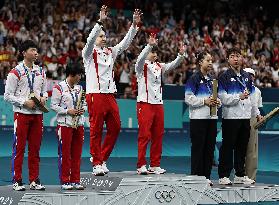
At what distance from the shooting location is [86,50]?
1162 centimetres

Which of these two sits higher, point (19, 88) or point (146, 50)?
point (146, 50)

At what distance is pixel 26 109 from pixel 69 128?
746 mm

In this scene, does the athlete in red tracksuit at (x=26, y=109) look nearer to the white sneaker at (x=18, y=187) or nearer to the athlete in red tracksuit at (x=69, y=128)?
the white sneaker at (x=18, y=187)

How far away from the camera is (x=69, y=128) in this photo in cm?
1069

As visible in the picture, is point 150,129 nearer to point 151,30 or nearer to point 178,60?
point 178,60

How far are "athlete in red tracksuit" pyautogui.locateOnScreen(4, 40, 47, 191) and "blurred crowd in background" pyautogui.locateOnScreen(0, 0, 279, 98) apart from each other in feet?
30.2

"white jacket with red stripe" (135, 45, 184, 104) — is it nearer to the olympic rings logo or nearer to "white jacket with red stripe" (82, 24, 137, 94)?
"white jacket with red stripe" (82, 24, 137, 94)

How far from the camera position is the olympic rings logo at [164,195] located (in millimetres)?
11094

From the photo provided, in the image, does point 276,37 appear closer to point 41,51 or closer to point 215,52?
point 215,52

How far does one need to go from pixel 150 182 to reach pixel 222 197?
138cm

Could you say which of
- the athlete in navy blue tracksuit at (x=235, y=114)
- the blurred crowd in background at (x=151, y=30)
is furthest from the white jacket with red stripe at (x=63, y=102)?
the blurred crowd in background at (x=151, y=30)

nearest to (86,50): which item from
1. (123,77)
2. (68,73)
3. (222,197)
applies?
(68,73)

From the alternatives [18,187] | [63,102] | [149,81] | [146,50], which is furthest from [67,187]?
[146,50]

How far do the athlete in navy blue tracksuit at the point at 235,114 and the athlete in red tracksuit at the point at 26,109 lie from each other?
→ 11.0 ft
